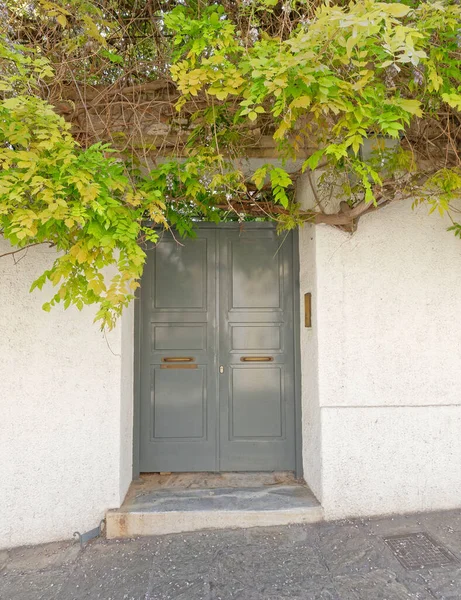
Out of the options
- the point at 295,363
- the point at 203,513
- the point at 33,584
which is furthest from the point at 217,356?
the point at 33,584

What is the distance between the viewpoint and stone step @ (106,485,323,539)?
10.4 feet

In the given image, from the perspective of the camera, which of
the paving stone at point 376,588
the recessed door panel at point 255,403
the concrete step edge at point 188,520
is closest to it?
the paving stone at point 376,588

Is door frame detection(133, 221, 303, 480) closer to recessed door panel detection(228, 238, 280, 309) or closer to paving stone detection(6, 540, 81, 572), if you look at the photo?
recessed door panel detection(228, 238, 280, 309)

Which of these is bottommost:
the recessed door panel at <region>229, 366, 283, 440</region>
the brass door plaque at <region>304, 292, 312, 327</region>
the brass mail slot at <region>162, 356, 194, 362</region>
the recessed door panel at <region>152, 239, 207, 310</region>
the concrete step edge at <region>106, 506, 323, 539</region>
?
the concrete step edge at <region>106, 506, 323, 539</region>

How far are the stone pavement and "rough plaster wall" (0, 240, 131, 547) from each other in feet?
0.82

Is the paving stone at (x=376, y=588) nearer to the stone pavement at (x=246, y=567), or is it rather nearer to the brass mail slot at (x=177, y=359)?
the stone pavement at (x=246, y=567)

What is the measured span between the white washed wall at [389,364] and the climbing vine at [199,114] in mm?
305

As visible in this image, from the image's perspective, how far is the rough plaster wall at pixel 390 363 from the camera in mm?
3348

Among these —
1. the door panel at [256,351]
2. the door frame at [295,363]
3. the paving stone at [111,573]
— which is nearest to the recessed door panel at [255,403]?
the door panel at [256,351]

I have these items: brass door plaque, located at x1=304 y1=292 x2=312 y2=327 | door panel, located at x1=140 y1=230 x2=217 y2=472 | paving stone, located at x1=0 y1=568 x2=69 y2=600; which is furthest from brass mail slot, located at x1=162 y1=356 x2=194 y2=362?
paving stone, located at x1=0 y1=568 x2=69 y2=600

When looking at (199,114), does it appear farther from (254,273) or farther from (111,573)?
(111,573)

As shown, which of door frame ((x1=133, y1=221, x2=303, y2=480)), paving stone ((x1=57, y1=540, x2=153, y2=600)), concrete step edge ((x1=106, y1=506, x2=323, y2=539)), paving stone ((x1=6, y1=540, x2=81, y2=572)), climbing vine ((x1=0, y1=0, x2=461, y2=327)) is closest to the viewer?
climbing vine ((x1=0, y1=0, x2=461, y2=327))

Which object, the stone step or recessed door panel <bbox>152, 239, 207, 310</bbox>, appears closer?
the stone step

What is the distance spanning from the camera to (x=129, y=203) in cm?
263
